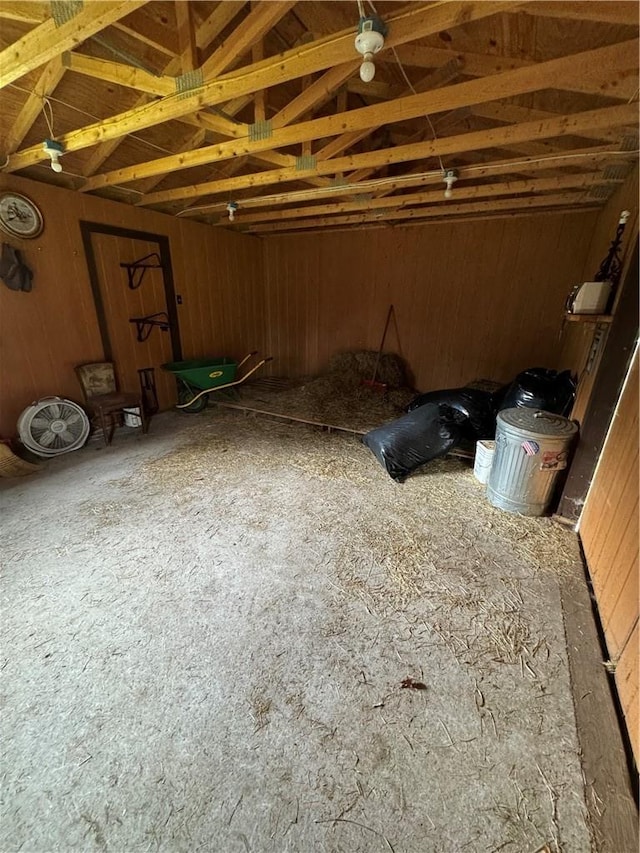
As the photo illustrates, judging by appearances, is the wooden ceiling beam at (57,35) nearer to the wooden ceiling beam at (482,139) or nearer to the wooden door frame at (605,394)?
the wooden ceiling beam at (482,139)

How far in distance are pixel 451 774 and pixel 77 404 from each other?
14.0ft

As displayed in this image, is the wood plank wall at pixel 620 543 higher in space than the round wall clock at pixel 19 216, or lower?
lower

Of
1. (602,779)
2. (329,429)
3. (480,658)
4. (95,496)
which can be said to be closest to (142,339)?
(95,496)

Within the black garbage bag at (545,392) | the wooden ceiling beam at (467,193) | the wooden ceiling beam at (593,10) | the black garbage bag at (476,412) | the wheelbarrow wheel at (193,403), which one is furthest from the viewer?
the wheelbarrow wheel at (193,403)

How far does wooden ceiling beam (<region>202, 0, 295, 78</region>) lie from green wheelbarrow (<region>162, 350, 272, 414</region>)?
2726mm

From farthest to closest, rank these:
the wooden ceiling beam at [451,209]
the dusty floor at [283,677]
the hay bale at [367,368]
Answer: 1. the hay bale at [367,368]
2. the wooden ceiling beam at [451,209]
3. the dusty floor at [283,677]

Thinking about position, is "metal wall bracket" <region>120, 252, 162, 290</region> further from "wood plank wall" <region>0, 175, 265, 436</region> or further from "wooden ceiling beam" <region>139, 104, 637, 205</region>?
"wooden ceiling beam" <region>139, 104, 637, 205</region>

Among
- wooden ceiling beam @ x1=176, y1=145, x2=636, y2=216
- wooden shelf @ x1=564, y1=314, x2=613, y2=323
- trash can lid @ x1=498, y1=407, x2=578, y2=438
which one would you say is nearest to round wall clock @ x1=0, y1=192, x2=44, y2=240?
wooden ceiling beam @ x1=176, y1=145, x2=636, y2=216

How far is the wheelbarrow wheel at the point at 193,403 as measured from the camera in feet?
15.7

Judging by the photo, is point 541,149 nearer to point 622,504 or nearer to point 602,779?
point 622,504

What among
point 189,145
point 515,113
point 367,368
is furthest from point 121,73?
point 367,368

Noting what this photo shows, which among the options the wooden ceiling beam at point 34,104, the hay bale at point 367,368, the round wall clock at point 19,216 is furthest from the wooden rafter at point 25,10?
the hay bale at point 367,368

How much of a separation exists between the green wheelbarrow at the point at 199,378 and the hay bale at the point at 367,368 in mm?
1303

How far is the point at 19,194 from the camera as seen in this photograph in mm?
3141
